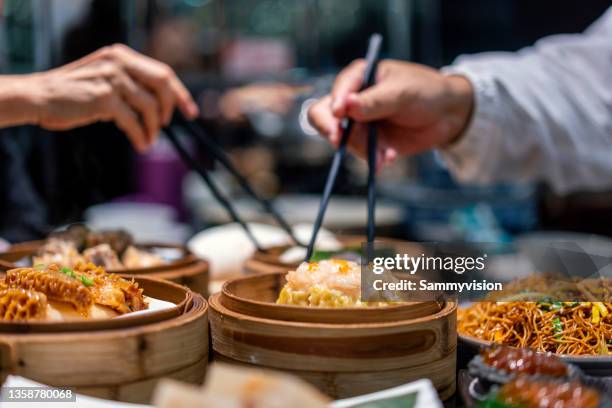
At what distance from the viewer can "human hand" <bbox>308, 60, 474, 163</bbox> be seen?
2.11 m

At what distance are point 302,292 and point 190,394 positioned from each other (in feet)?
1.80

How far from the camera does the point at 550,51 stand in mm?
3172

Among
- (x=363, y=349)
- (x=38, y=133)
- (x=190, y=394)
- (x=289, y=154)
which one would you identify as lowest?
(x=289, y=154)

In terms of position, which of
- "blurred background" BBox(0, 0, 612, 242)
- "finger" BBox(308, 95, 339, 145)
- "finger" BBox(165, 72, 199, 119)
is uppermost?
"finger" BBox(165, 72, 199, 119)

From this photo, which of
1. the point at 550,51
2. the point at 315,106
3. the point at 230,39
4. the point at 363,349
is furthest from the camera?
the point at 230,39

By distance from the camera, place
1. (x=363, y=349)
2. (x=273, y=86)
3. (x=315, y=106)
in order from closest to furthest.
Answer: (x=363, y=349) → (x=315, y=106) → (x=273, y=86)

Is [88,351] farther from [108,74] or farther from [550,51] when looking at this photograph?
[550,51]

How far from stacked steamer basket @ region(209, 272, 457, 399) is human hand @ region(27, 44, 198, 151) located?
1003mm

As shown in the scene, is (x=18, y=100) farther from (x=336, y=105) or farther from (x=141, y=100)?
(x=336, y=105)

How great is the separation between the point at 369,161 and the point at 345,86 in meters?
0.41

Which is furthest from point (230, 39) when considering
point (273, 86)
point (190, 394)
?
point (190, 394)

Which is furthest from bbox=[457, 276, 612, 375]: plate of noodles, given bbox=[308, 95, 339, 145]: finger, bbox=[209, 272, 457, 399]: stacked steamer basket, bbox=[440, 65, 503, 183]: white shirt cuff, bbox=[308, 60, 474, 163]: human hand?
bbox=[440, 65, 503, 183]: white shirt cuff

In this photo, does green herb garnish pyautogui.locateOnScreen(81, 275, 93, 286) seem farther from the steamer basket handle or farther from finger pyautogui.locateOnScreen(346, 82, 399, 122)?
finger pyautogui.locateOnScreen(346, 82, 399, 122)

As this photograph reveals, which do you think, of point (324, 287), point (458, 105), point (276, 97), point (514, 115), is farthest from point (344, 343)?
point (276, 97)
